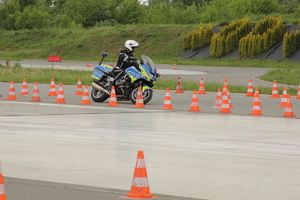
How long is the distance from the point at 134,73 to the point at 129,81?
34cm

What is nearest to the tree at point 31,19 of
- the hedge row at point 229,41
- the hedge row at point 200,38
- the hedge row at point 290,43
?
the hedge row at point 200,38

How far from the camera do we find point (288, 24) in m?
63.1

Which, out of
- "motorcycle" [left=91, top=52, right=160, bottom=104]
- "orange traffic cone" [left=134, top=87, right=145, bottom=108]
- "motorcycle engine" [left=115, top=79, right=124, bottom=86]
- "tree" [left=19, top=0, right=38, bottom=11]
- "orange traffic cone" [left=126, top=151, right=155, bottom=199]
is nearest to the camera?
"orange traffic cone" [left=126, top=151, right=155, bottom=199]

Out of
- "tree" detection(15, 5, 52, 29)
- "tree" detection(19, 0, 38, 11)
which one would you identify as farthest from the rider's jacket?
"tree" detection(19, 0, 38, 11)

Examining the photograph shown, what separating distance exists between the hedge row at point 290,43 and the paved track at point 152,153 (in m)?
38.6

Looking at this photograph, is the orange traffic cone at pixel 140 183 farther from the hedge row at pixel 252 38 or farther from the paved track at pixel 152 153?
the hedge row at pixel 252 38

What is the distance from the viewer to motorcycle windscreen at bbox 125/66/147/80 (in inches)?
798

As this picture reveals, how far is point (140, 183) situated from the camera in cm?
727

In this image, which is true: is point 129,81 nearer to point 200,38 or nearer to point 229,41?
point 229,41

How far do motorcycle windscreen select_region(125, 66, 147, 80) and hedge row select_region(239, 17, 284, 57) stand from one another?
4029cm

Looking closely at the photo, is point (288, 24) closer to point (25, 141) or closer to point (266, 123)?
point (266, 123)

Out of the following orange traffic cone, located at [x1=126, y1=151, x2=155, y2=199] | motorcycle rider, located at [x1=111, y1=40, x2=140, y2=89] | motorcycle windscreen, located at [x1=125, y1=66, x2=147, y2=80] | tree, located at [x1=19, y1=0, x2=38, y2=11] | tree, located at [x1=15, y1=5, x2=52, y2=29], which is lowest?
orange traffic cone, located at [x1=126, y1=151, x2=155, y2=199]

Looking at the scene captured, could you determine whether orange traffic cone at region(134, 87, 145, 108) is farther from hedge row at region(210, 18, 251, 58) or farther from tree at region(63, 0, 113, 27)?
tree at region(63, 0, 113, 27)

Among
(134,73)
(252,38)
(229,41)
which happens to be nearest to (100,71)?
(134,73)
